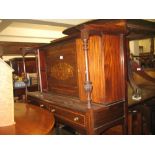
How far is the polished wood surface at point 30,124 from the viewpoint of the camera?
1.25 meters

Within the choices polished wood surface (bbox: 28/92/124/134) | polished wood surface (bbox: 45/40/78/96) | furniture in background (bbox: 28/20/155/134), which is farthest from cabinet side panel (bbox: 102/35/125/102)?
polished wood surface (bbox: 45/40/78/96)

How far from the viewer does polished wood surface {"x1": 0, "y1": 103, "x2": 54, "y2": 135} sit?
1248 mm

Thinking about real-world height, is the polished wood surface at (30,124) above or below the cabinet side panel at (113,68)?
below

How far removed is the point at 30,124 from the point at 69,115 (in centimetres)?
67

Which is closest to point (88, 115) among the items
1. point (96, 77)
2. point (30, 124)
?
point (96, 77)

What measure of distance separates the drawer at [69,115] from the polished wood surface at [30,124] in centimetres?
34

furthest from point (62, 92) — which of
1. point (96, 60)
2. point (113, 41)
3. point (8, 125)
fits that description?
point (8, 125)

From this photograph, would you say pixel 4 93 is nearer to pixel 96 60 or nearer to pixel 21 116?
pixel 21 116

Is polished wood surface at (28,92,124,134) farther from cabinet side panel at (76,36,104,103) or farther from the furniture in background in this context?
cabinet side panel at (76,36,104,103)

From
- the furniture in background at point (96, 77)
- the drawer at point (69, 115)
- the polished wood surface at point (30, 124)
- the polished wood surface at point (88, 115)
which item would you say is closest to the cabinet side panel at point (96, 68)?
the furniture in background at point (96, 77)

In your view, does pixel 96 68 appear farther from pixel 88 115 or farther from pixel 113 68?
pixel 88 115

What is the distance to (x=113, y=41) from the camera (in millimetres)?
1965

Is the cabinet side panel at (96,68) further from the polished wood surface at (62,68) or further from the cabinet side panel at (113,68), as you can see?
the polished wood surface at (62,68)
